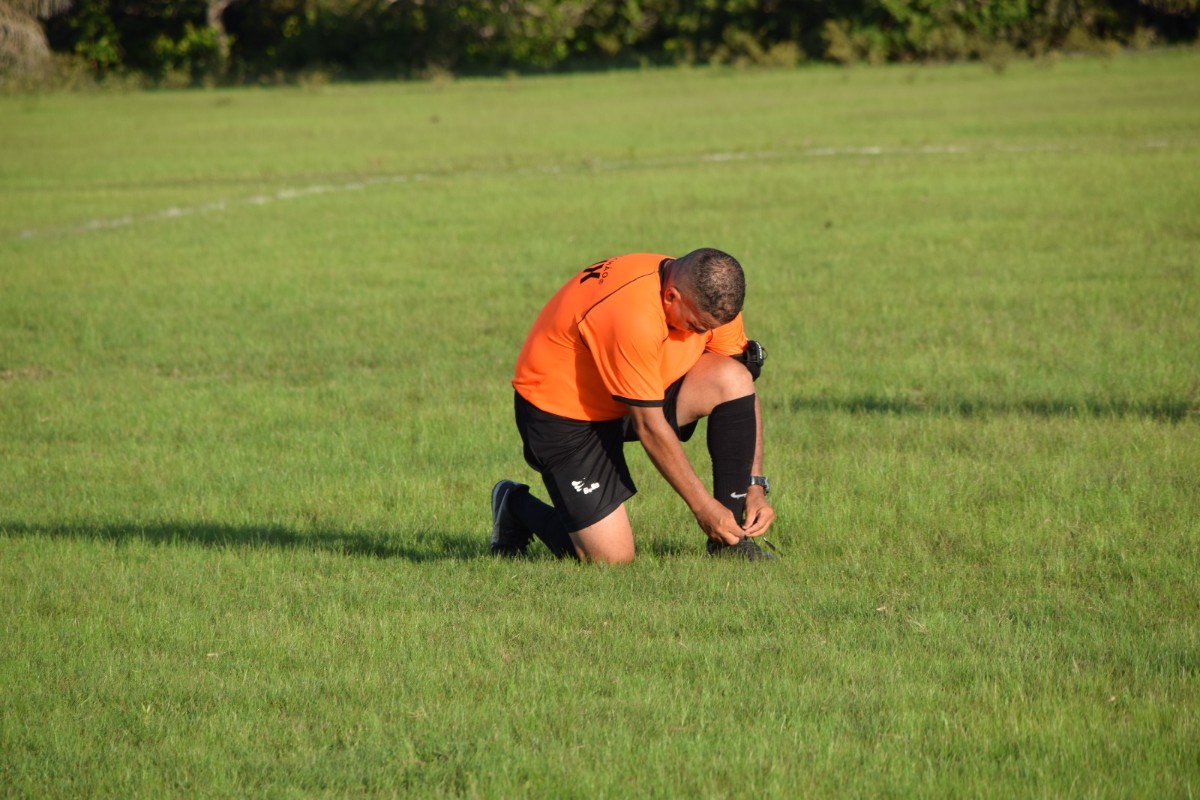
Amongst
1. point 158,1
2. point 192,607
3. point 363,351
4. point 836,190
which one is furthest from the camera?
point 158,1

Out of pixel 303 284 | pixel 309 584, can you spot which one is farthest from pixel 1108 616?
pixel 303 284

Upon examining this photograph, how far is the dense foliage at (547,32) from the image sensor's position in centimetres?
5112

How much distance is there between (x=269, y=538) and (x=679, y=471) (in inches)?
87.6

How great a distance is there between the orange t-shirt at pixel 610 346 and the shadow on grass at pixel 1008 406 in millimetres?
2826

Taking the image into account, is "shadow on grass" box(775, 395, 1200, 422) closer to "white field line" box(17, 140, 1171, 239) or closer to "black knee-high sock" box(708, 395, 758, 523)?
"black knee-high sock" box(708, 395, 758, 523)

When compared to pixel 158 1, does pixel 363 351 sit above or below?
below

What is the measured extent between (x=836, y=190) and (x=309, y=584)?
48.6 feet

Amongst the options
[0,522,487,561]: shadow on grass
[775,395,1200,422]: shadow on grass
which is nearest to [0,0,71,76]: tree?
[775,395,1200,422]: shadow on grass

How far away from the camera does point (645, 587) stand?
552 centimetres

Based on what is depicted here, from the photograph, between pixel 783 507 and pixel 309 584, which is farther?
pixel 783 507

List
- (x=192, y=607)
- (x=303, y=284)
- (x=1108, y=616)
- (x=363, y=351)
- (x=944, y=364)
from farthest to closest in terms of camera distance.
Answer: (x=303, y=284) < (x=363, y=351) < (x=944, y=364) < (x=192, y=607) < (x=1108, y=616)

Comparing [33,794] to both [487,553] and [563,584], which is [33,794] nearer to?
[563,584]

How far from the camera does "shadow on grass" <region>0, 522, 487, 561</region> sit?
6336 mm

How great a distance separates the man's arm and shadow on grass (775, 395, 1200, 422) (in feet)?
11.3
